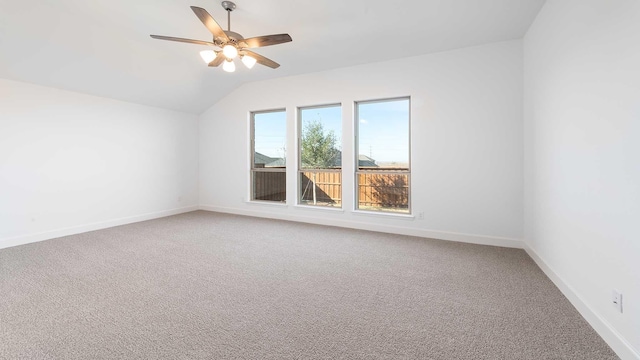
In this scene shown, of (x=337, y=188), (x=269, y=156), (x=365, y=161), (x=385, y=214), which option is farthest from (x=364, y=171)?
(x=269, y=156)

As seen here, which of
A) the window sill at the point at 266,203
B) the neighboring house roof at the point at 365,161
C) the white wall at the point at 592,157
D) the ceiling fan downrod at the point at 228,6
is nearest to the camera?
the white wall at the point at 592,157

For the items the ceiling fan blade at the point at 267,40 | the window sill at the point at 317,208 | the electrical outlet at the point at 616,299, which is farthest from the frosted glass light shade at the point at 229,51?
the electrical outlet at the point at 616,299

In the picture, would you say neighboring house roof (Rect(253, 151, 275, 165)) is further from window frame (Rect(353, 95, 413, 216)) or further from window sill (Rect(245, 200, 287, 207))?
window frame (Rect(353, 95, 413, 216))

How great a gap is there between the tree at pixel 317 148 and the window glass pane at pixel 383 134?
557 millimetres

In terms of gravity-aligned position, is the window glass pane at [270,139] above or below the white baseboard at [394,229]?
above

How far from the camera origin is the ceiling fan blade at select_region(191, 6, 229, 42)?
8.01 feet

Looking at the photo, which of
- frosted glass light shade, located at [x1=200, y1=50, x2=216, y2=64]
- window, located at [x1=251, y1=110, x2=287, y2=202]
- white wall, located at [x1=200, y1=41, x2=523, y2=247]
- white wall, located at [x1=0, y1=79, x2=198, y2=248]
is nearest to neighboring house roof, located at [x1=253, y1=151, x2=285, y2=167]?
window, located at [x1=251, y1=110, x2=287, y2=202]

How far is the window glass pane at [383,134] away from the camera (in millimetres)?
4547

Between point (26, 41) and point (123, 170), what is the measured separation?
242 cm

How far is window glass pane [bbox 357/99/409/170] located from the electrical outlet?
2.95 meters

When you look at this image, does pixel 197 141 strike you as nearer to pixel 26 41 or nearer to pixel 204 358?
pixel 26 41

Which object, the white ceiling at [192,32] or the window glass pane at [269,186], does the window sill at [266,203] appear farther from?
the white ceiling at [192,32]

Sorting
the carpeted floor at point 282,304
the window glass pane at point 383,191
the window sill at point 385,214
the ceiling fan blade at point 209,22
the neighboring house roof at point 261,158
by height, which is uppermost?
the ceiling fan blade at point 209,22

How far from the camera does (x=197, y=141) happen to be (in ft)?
21.5
